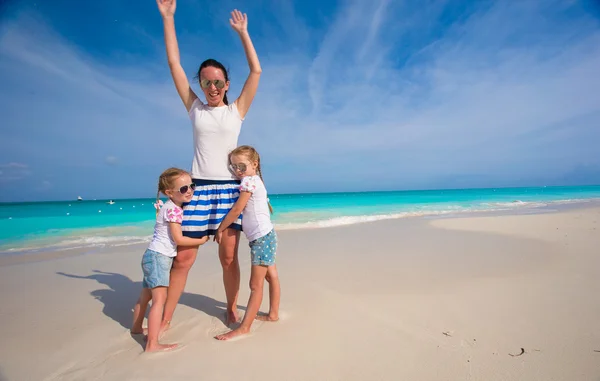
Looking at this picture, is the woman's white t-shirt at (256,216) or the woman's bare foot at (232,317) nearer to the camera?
the woman's white t-shirt at (256,216)

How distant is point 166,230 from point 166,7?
185 cm

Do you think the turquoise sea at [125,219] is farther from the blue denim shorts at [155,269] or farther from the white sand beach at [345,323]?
the blue denim shorts at [155,269]

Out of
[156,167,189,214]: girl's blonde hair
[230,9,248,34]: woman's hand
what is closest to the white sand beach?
[156,167,189,214]: girl's blonde hair

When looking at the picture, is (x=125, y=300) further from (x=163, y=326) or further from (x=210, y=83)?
(x=210, y=83)

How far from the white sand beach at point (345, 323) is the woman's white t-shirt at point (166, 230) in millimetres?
756

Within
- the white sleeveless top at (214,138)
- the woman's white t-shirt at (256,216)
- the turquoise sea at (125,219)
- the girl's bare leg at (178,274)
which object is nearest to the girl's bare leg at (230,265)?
the woman's white t-shirt at (256,216)

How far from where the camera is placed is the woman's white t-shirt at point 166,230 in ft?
7.70

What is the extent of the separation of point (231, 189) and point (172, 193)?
48 centimetres

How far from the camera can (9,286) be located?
3.91m

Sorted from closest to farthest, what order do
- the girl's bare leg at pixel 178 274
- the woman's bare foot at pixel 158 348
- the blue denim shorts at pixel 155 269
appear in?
the woman's bare foot at pixel 158 348, the blue denim shorts at pixel 155 269, the girl's bare leg at pixel 178 274

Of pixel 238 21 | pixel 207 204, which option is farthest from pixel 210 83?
pixel 207 204

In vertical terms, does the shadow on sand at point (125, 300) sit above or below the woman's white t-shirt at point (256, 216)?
below

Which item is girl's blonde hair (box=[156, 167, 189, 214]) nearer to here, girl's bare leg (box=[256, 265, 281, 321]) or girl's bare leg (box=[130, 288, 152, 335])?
girl's bare leg (box=[130, 288, 152, 335])

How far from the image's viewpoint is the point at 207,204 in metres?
2.40
